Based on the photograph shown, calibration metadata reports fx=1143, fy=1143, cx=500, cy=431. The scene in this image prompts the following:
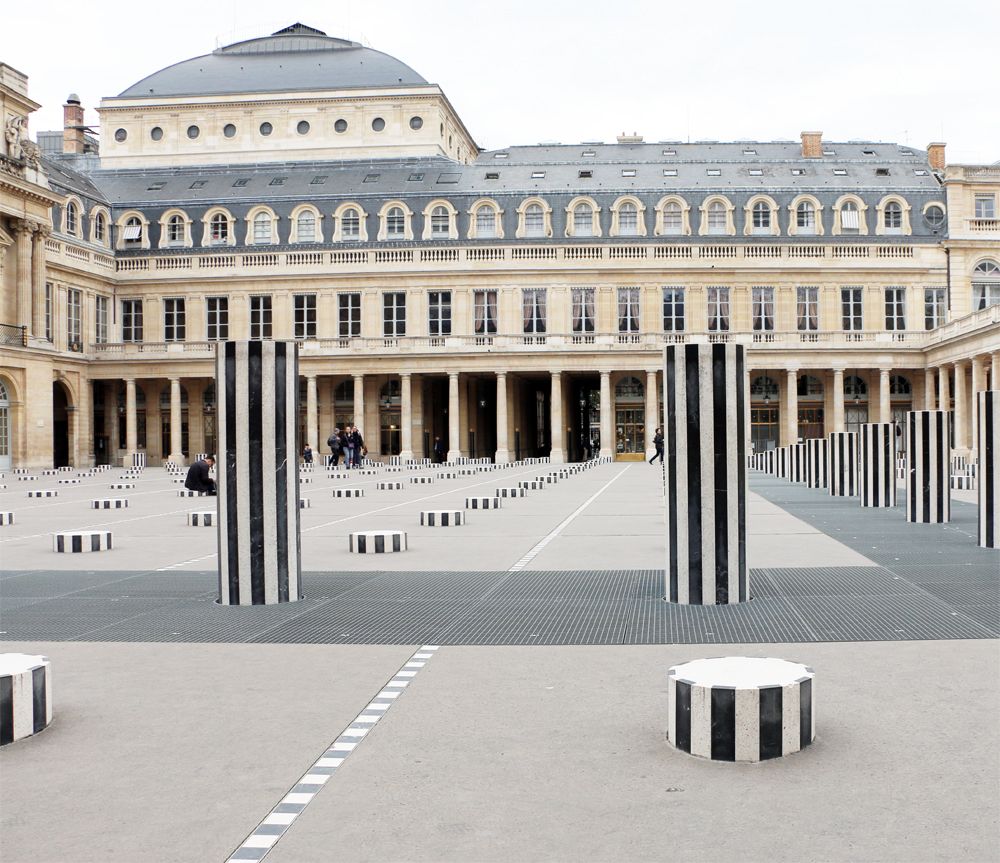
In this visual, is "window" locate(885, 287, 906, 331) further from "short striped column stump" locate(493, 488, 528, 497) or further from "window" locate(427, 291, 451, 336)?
"short striped column stump" locate(493, 488, 528, 497)

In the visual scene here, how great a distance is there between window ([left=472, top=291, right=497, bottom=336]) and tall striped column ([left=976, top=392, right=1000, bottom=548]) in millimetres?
53194

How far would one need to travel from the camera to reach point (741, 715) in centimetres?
564

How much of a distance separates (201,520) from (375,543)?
6.14m

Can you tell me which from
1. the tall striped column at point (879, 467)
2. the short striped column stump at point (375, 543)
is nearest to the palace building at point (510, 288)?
the tall striped column at point (879, 467)

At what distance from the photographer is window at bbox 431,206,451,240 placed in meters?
68.5

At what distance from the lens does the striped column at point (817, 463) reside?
103ft

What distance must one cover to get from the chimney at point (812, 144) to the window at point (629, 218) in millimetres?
14131

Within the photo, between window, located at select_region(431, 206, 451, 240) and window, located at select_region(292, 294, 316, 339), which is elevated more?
window, located at select_region(431, 206, 451, 240)

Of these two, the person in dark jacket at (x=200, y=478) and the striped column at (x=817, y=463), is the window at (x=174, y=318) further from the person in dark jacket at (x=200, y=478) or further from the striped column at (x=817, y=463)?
the striped column at (x=817, y=463)

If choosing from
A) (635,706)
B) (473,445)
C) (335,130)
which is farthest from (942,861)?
(335,130)

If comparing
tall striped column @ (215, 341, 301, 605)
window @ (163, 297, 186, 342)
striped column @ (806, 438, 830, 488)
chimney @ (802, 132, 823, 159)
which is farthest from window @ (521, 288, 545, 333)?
tall striped column @ (215, 341, 301, 605)

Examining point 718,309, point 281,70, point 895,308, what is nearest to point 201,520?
point 718,309

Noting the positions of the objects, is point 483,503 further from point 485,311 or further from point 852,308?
point 852,308

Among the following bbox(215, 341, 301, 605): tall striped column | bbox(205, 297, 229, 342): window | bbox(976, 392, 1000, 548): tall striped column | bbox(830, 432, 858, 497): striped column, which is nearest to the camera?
bbox(215, 341, 301, 605): tall striped column
